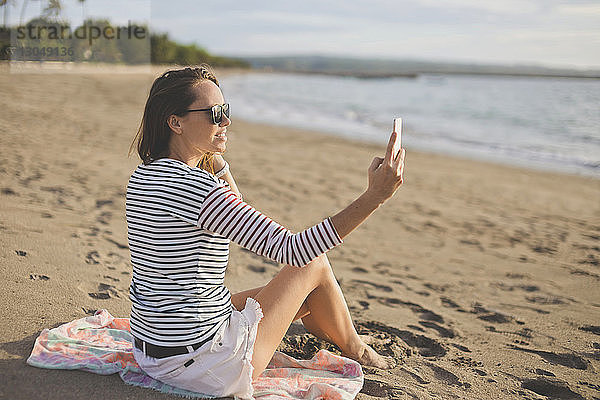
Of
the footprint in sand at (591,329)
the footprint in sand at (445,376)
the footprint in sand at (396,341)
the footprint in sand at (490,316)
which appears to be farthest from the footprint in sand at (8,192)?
the footprint in sand at (591,329)

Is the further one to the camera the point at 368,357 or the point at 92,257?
the point at 92,257

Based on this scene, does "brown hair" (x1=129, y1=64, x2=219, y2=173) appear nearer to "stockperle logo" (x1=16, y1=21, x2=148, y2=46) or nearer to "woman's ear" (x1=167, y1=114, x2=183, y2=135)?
"woman's ear" (x1=167, y1=114, x2=183, y2=135)

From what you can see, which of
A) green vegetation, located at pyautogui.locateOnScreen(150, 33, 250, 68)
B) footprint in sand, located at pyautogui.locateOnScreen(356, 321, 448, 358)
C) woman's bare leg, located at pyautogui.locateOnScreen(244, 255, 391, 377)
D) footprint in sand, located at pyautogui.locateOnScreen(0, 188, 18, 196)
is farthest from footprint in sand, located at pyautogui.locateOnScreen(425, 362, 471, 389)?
green vegetation, located at pyautogui.locateOnScreen(150, 33, 250, 68)

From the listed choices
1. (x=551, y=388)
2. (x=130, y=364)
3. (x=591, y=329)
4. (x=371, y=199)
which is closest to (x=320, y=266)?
(x=371, y=199)

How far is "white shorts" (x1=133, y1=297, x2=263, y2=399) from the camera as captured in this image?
230 centimetres

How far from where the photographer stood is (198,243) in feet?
7.14

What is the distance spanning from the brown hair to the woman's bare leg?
0.80m

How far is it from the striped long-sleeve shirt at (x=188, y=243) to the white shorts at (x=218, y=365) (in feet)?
0.20

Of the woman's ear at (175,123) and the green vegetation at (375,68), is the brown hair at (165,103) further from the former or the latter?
the green vegetation at (375,68)

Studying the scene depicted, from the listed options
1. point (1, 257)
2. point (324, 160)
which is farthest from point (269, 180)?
point (1, 257)

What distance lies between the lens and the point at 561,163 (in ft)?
40.3

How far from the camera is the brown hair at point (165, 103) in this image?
2289 mm

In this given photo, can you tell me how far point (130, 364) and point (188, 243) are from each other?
0.76 metres

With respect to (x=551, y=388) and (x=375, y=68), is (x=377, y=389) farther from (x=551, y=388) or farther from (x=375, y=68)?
(x=375, y=68)
